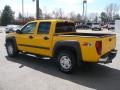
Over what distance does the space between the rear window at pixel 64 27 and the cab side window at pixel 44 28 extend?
331mm

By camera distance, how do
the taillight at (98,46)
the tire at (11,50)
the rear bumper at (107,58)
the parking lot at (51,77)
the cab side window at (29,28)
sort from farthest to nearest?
the tire at (11,50) → the cab side window at (29,28) → the rear bumper at (107,58) → the taillight at (98,46) → the parking lot at (51,77)

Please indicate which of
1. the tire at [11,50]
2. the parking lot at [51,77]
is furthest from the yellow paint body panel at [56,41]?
the parking lot at [51,77]

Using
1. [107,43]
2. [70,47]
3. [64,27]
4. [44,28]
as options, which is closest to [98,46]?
[107,43]

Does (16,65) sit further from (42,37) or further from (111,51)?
(111,51)

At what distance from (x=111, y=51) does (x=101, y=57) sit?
1.18 m

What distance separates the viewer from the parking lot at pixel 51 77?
6746 millimetres

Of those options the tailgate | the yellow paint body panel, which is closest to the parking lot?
the yellow paint body panel

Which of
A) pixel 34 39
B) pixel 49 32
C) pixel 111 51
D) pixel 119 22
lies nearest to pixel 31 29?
pixel 34 39

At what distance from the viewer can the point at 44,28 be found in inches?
361

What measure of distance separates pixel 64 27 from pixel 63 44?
5.05ft

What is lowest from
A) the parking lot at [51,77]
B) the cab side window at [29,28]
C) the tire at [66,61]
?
the parking lot at [51,77]

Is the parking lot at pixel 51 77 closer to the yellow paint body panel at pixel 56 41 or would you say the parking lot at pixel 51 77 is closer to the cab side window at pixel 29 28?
the yellow paint body panel at pixel 56 41

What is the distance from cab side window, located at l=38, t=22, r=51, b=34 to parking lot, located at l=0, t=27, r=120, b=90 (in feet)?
4.34

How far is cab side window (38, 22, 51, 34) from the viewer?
8992 mm
